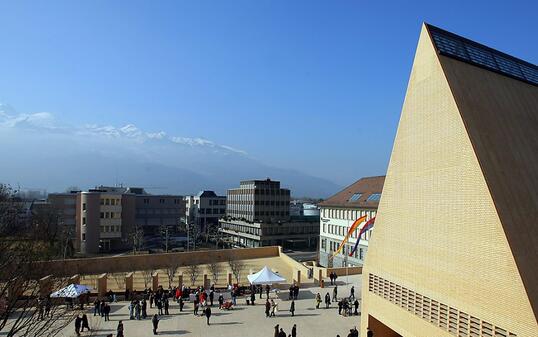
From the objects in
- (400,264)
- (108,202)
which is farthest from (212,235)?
(400,264)

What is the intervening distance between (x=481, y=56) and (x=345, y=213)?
4177 cm

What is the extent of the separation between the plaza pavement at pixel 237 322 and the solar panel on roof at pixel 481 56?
1529cm

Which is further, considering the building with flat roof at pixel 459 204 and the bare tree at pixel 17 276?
the bare tree at pixel 17 276

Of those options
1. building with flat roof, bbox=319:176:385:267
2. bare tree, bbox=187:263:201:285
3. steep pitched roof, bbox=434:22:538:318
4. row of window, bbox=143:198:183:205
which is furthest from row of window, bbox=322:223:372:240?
row of window, bbox=143:198:183:205

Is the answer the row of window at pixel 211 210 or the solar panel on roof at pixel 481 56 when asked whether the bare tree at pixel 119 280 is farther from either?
Result: the row of window at pixel 211 210

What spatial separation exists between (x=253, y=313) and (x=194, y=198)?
9999cm

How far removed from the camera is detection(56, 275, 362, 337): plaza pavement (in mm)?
22922

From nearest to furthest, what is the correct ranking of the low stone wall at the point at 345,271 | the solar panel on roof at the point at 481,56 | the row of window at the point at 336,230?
the solar panel on roof at the point at 481,56 < the low stone wall at the point at 345,271 < the row of window at the point at 336,230

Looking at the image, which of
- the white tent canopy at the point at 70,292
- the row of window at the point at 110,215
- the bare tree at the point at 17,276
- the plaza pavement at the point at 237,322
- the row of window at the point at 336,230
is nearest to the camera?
the bare tree at the point at 17,276

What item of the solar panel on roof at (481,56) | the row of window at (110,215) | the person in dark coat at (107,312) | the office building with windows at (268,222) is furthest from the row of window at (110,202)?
the solar panel on roof at (481,56)

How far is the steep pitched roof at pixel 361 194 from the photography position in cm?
5453

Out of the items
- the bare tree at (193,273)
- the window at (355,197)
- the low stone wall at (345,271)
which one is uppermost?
the window at (355,197)

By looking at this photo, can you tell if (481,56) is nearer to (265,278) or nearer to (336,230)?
(265,278)

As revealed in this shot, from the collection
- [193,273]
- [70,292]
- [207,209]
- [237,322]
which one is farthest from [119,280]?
[207,209]
